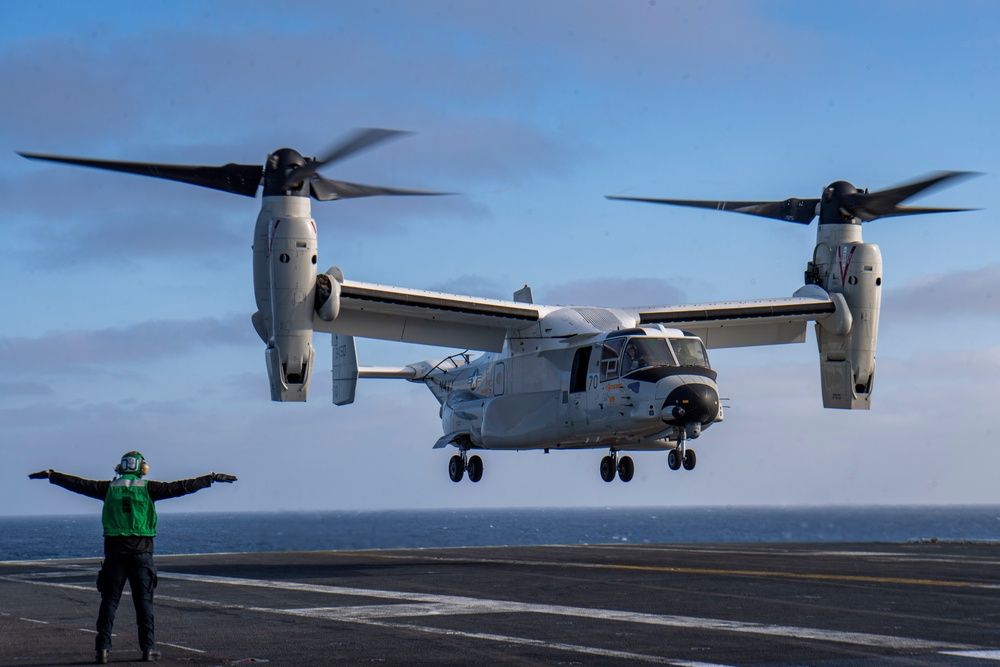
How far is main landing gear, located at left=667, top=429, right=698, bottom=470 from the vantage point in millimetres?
26269

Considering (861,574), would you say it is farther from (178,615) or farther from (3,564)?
(3,564)

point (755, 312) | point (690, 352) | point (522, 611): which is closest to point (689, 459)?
point (690, 352)

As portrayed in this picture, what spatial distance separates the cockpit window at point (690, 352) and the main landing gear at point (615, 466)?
548 cm

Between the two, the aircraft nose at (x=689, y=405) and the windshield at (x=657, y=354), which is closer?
the aircraft nose at (x=689, y=405)

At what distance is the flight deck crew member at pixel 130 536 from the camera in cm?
1149

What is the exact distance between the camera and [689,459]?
1073 inches

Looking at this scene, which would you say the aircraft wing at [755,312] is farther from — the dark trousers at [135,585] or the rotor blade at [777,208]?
the dark trousers at [135,585]

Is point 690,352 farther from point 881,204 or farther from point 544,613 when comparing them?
point 544,613

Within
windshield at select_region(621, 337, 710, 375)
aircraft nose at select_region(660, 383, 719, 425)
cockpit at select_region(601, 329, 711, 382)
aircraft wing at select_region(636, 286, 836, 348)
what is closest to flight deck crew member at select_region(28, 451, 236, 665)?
aircraft nose at select_region(660, 383, 719, 425)

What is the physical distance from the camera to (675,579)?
21016mm

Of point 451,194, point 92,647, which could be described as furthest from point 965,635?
point 451,194

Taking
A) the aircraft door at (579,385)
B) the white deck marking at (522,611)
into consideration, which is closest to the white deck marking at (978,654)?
the white deck marking at (522,611)

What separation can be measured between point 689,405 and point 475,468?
37.5 feet

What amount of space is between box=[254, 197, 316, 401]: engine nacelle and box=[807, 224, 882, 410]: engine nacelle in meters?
14.4
